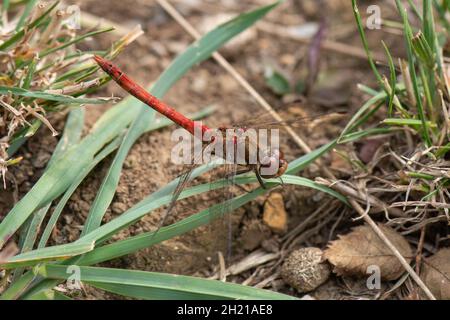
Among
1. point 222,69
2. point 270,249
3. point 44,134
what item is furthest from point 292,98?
point 44,134

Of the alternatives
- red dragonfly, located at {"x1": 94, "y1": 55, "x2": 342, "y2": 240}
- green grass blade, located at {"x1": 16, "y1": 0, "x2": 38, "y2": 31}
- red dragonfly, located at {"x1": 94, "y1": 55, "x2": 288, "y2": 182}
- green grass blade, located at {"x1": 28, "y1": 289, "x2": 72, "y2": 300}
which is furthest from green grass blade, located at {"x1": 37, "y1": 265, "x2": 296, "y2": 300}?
green grass blade, located at {"x1": 16, "y1": 0, "x2": 38, "y2": 31}

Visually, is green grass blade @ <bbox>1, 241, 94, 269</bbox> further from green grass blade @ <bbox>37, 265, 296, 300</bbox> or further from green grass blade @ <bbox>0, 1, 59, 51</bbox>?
green grass blade @ <bbox>0, 1, 59, 51</bbox>

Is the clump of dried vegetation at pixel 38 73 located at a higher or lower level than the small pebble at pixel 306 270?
higher

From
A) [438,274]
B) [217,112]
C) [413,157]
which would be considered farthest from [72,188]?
[438,274]

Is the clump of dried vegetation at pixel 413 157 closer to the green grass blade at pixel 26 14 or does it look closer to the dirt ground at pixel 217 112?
the dirt ground at pixel 217 112

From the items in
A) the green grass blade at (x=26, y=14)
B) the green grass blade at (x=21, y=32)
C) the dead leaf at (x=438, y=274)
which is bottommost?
the dead leaf at (x=438, y=274)

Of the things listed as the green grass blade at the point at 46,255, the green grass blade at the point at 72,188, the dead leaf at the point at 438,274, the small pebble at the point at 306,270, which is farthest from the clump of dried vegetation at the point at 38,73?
the dead leaf at the point at 438,274

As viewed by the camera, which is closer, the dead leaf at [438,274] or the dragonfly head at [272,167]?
the dead leaf at [438,274]
